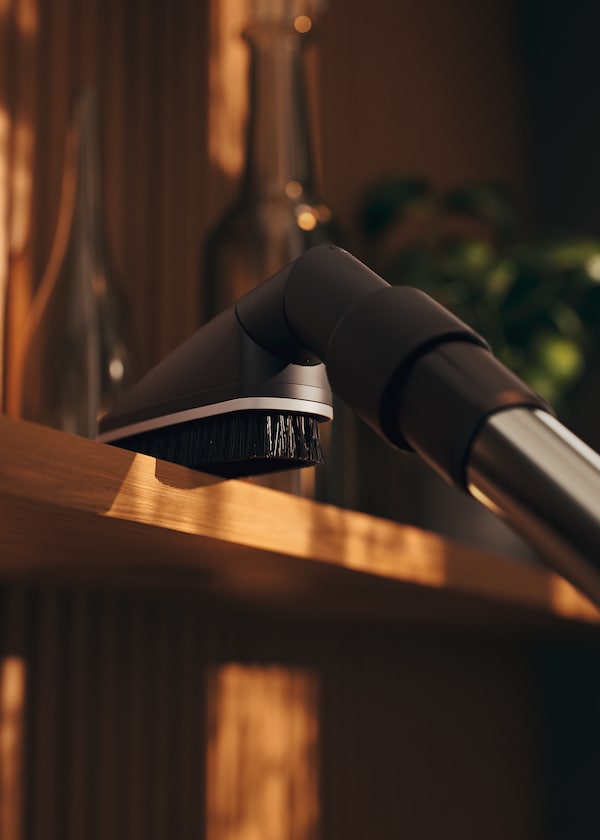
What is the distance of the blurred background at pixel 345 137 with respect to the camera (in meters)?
0.70

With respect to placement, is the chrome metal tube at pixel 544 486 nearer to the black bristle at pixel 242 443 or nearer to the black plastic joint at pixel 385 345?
the black plastic joint at pixel 385 345

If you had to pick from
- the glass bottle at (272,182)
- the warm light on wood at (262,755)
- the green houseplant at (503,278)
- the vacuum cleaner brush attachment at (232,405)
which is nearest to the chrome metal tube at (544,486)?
the vacuum cleaner brush attachment at (232,405)

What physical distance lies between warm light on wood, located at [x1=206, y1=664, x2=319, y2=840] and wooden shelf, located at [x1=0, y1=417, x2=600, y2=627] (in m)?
0.08

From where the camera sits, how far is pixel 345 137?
1108 mm

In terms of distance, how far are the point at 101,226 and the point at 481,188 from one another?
0.55 meters

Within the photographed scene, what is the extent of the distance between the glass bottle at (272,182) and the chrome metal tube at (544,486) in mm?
538

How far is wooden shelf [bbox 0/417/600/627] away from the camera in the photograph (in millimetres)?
386

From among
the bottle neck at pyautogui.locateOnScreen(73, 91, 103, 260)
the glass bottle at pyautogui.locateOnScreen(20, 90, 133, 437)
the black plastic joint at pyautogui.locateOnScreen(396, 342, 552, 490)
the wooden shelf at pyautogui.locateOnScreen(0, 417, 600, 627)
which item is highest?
the bottle neck at pyautogui.locateOnScreen(73, 91, 103, 260)

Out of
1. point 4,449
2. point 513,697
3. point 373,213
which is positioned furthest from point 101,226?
point 513,697

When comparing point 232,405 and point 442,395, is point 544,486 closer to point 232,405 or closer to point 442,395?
point 442,395

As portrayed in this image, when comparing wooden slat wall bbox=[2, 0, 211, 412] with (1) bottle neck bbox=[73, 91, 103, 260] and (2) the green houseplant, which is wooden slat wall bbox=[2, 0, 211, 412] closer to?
(1) bottle neck bbox=[73, 91, 103, 260]

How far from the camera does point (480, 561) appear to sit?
765mm

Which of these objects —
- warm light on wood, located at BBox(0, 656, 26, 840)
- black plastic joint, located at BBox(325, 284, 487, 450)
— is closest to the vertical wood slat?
warm light on wood, located at BBox(0, 656, 26, 840)

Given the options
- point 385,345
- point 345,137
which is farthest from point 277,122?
point 385,345
